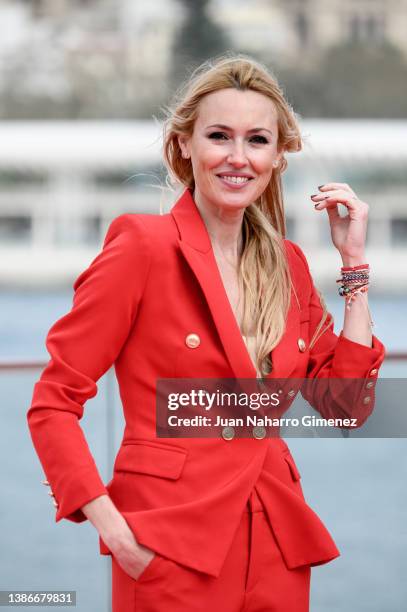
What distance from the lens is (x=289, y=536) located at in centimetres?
164

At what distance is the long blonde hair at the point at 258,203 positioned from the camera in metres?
1.66

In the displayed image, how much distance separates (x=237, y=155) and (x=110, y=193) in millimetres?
31822

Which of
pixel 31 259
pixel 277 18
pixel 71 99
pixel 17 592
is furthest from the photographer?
pixel 277 18

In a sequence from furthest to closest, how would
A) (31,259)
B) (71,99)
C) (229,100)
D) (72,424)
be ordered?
(71,99) < (31,259) < (229,100) < (72,424)

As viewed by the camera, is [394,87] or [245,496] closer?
[245,496]

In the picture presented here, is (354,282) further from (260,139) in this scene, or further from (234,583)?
(234,583)

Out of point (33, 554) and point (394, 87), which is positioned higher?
point (394, 87)

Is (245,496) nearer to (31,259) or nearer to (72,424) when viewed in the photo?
(72,424)

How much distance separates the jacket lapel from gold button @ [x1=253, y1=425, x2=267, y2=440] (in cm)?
8

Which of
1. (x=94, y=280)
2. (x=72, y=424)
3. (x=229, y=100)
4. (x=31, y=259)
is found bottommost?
(x=72, y=424)

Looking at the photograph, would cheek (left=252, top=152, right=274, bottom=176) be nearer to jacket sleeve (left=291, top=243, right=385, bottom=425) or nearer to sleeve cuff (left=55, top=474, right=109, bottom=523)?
jacket sleeve (left=291, top=243, right=385, bottom=425)

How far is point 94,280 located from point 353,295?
0.43 meters

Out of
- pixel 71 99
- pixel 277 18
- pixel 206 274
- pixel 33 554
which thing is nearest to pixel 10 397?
pixel 33 554

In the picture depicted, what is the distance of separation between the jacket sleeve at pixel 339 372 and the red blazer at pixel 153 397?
8 centimetres
